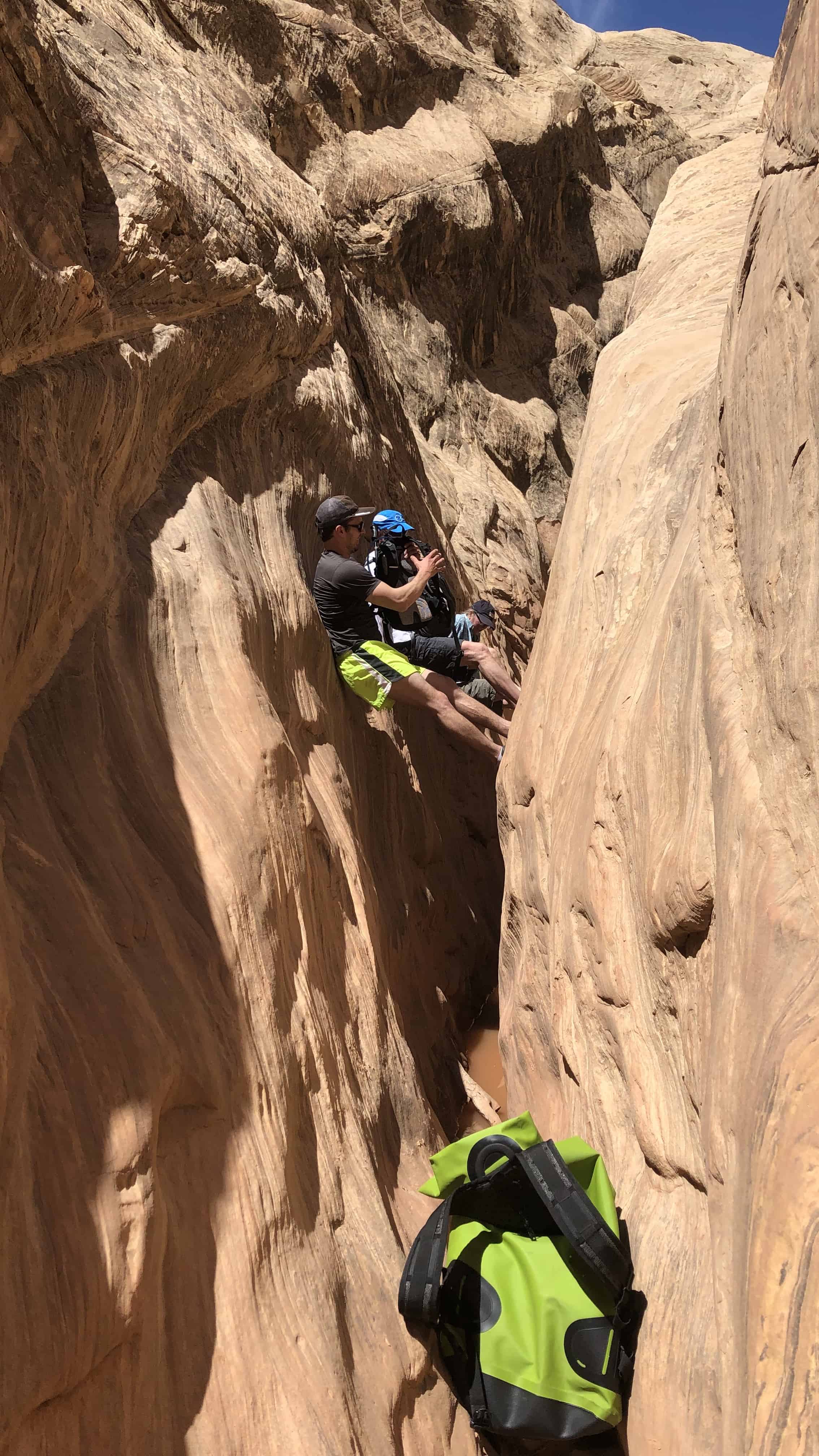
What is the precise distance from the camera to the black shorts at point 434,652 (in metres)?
5.09

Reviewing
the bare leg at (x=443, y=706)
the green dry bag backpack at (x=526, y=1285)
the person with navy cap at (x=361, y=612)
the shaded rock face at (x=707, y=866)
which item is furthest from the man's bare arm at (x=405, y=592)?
the green dry bag backpack at (x=526, y=1285)

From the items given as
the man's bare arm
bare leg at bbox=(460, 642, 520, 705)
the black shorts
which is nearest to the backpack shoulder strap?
the man's bare arm

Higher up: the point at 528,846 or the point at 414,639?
the point at 414,639

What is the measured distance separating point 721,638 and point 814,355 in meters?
0.72

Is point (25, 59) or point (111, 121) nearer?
point (25, 59)

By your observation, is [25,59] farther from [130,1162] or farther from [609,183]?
[609,183]

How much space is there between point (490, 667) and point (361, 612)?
0.86 metres

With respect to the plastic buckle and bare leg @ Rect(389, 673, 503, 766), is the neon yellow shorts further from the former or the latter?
the plastic buckle

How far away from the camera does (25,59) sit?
3215 mm

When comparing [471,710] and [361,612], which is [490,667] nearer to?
[471,710]

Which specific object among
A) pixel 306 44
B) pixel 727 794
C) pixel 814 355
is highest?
pixel 306 44

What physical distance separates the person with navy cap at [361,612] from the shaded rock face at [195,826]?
0.46 feet

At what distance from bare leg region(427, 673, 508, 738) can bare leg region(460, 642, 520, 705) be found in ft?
0.94

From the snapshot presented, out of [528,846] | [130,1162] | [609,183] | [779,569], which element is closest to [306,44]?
[609,183]
